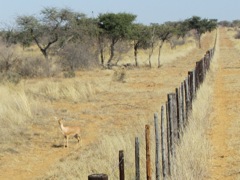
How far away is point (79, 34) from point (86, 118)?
58.6 ft

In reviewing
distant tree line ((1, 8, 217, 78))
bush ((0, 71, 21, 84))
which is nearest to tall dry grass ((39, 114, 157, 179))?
bush ((0, 71, 21, 84))

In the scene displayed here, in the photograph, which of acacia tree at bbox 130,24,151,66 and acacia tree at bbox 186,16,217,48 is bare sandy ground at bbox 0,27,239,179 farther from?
acacia tree at bbox 186,16,217,48

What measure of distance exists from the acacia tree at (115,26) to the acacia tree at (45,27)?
453 cm

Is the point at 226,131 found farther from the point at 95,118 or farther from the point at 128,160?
the point at 95,118

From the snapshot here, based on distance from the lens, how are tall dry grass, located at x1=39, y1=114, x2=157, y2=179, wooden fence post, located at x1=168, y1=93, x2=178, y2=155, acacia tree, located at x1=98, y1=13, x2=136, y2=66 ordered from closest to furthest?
wooden fence post, located at x1=168, y1=93, x2=178, y2=155, tall dry grass, located at x1=39, y1=114, x2=157, y2=179, acacia tree, located at x1=98, y1=13, x2=136, y2=66

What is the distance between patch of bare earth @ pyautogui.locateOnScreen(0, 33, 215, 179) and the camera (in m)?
9.59

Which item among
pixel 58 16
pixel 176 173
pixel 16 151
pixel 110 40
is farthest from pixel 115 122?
pixel 110 40

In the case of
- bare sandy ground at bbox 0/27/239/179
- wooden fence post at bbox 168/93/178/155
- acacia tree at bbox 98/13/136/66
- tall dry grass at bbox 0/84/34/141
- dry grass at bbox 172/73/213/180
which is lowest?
bare sandy ground at bbox 0/27/239/179

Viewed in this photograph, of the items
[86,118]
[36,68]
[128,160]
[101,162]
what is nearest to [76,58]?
[36,68]

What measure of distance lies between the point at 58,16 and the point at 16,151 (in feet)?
65.3

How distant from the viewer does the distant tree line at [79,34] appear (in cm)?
2919

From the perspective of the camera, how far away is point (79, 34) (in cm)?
3159

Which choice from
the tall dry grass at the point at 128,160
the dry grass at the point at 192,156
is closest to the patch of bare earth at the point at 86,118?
the tall dry grass at the point at 128,160

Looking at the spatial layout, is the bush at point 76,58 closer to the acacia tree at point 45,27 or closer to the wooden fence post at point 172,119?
the acacia tree at point 45,27
